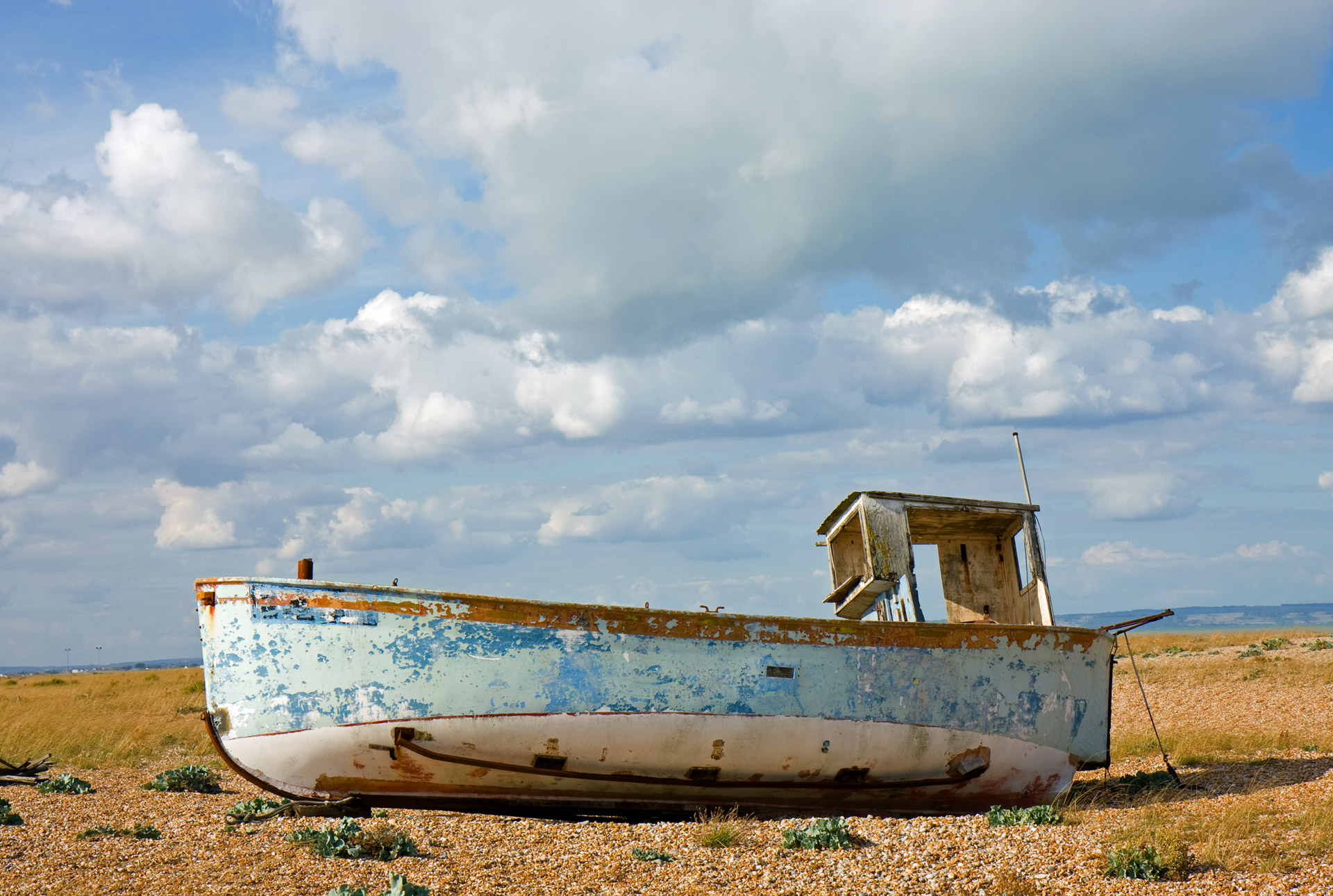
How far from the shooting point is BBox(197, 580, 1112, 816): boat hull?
9.16 meters

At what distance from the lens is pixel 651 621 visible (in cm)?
952

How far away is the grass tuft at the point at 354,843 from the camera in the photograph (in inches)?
327

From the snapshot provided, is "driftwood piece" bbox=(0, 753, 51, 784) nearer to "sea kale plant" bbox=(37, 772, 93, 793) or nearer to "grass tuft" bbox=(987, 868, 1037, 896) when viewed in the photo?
"sea kale plant" bbox=(37, 772, 93, 793)

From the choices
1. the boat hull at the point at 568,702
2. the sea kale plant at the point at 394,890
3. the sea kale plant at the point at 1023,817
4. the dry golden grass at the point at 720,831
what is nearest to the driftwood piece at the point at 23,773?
the boat hull at the point at 568,702

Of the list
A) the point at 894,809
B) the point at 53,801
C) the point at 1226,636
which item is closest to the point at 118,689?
the point at 53,801

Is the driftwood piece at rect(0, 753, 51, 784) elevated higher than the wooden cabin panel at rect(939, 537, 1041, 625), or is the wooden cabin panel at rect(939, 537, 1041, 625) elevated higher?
the wooden cabin panel at rect(939, 537, 1041, 625)

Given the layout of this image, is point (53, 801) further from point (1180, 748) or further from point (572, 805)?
point (1180, 748)

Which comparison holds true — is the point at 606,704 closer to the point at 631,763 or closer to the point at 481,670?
the point at 631,763

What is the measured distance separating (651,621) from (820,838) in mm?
2508

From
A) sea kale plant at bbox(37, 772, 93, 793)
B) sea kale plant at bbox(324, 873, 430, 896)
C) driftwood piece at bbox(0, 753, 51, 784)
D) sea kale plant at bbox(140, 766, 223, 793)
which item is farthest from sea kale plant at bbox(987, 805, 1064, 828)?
driftwood piece at bbox(0, 753, 51, 784)

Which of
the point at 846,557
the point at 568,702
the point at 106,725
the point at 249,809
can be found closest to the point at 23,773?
the point at 249,809

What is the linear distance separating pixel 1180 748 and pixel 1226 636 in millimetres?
30361

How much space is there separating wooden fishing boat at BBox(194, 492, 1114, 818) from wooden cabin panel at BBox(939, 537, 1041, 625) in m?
2.67

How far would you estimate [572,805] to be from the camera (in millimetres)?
10109
